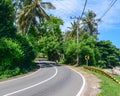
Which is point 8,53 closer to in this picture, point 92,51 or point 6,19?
point 6,19

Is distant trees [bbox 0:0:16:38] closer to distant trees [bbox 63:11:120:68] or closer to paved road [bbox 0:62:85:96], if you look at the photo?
paved road [bbox 0:62:85:96]

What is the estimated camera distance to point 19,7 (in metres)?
61.1

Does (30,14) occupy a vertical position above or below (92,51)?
above

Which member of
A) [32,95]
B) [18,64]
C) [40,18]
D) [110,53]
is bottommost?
[32,95]

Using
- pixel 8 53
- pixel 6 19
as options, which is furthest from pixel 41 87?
pixel 6 19

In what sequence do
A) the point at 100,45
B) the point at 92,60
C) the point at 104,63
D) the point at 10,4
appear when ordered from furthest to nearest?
1. the point at 100,45
2. the point at 104,63
3. the point at 92,60
4. the point at 10,4

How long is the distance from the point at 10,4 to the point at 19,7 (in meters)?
21.2

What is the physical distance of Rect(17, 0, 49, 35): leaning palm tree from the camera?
54750mm

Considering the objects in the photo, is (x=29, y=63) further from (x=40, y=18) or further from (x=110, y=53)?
(x=110, y=53)

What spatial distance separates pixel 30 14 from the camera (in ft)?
181

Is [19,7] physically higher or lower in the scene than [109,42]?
higher

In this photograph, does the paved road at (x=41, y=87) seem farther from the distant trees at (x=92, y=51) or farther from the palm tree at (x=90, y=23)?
the palm tree at (x=90, y=23)

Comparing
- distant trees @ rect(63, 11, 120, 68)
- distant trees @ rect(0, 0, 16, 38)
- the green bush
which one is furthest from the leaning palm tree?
the green bush

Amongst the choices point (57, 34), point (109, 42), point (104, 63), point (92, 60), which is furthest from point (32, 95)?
point (57, 34)
